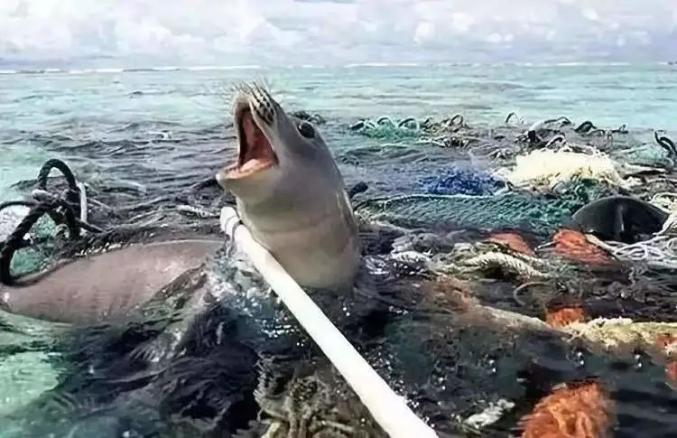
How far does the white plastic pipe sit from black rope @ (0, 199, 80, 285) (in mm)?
502

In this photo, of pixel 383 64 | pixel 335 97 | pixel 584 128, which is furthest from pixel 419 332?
pixel 383 64

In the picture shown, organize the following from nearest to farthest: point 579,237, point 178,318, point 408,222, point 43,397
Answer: point 43,397 → point 178,318 → point 579,237 → point 408,222

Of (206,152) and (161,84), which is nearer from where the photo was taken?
(206,152)

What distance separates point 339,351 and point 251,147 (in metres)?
0.78

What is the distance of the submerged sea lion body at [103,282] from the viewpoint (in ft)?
8.30

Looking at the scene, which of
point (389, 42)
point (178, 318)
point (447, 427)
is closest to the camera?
point (447, 427)

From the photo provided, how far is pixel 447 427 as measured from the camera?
1937 millimetres

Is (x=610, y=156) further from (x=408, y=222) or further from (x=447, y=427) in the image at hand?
(x=447, y=427)

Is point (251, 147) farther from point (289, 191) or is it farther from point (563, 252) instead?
point (563, 252)

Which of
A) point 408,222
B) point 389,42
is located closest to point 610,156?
point 408,222

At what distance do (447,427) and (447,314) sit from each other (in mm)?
639

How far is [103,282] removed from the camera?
8.49 ft

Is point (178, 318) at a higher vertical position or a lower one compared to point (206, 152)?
higher

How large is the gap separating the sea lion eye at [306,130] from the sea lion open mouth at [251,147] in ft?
0.45
